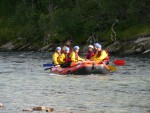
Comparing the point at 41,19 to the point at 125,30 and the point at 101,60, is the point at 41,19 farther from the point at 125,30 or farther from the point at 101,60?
the point at 101,60

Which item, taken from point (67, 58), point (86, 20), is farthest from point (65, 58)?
point (86, 20)

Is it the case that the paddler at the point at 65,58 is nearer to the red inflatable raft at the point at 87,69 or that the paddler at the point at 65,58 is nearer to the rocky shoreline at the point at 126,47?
the red inflatable raft at the point at 87,69

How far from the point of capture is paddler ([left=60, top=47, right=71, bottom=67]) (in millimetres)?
35719

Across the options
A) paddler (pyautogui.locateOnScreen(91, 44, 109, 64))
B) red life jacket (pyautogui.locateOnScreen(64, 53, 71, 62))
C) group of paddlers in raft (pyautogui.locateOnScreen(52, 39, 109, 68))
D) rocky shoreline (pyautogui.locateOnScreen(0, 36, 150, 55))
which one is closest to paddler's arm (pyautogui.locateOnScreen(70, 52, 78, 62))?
group of paddlers in raft (pyautogui.locateOnScreen(52, 39, 109, 68))

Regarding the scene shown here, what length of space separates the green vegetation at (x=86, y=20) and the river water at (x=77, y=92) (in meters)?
27.4

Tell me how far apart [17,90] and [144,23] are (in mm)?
41188

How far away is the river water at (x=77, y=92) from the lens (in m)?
21.6

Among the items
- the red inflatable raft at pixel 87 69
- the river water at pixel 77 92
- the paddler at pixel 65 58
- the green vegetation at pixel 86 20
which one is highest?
the green vegetation at pixel 86 20

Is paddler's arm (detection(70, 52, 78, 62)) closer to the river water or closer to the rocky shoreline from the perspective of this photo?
the river water

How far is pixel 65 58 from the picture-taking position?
3625 centimetres

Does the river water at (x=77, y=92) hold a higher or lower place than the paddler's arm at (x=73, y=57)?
lower

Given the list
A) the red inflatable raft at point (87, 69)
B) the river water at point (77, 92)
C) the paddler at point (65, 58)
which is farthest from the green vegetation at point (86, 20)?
the red inflatable raft at point (87, 69)

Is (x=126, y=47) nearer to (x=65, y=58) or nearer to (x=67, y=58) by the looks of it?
(x=65, y=58)

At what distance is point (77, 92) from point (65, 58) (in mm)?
10310
